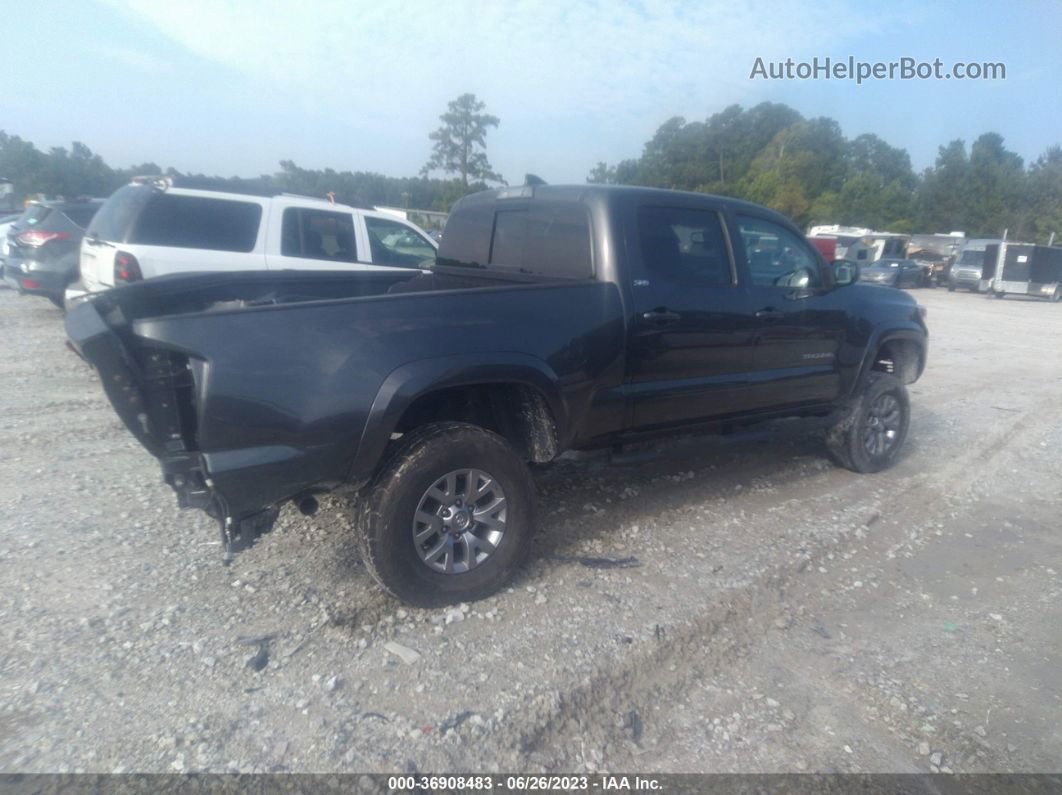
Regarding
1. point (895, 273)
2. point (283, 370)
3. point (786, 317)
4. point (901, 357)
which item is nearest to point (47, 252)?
point (283, 370)

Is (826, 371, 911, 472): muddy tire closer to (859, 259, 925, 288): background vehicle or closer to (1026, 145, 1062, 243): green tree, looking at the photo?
(859, 259, 925, 288): background vehicle

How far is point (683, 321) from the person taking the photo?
422 cm

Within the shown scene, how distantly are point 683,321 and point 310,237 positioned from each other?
4.94 metres

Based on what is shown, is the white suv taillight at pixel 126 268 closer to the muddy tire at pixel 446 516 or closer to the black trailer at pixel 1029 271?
the muddy tire at pixel 446 516

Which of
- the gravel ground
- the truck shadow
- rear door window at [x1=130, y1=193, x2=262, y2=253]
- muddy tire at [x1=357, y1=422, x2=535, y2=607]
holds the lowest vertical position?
the gravel ground

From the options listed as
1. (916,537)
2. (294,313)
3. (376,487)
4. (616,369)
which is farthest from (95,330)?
(916,537)

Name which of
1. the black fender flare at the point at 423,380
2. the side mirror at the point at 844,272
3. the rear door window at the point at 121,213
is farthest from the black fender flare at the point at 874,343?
the rear door window at the point at 121,213

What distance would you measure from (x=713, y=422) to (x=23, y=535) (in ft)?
12.8

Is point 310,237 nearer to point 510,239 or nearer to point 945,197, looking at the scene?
point 510,239

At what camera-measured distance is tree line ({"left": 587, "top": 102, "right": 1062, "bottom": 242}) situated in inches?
1737

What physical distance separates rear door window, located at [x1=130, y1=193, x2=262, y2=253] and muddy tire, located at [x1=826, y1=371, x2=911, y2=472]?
18.7ft

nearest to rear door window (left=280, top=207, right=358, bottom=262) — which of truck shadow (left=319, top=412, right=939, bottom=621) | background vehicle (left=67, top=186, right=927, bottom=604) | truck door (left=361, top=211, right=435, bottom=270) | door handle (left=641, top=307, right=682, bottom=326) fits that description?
truck door (left=361, top=211, right=435, bottom=270)

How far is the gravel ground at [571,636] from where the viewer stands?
8.66ft

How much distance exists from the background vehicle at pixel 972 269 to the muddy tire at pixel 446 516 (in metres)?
30.0
